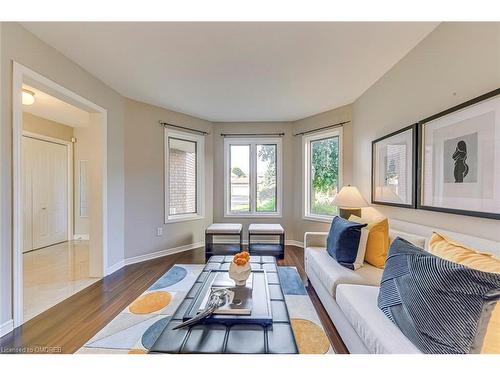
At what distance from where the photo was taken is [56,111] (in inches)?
164

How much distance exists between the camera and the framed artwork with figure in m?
1.44

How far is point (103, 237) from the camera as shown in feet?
10.3

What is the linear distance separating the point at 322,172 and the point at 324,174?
0.20 feet

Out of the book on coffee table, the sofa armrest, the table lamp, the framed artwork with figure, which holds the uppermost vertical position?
the framed artwork with figure

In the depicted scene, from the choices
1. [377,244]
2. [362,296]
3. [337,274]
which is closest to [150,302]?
[337,274]

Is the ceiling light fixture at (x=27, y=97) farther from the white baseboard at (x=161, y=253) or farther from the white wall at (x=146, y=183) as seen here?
the white baseboard at (x=161, y=253)

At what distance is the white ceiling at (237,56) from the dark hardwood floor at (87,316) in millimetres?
2520

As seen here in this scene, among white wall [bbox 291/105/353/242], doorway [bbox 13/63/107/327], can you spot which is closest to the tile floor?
doorway [bbox 13/63/107/327]

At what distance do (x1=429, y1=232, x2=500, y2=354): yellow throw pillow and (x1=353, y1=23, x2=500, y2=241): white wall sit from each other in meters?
0.34

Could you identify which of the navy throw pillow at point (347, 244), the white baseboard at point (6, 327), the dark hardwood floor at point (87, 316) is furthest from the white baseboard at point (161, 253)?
the navy throw pillow at point (347, 244)

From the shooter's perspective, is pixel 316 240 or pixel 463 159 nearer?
pixel 463 159

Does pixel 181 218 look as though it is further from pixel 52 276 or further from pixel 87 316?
pixel 87 316

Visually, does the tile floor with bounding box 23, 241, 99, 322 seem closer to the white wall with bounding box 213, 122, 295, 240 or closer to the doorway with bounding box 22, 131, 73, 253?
the doorway with bounding box 22, 131, 73, 253
